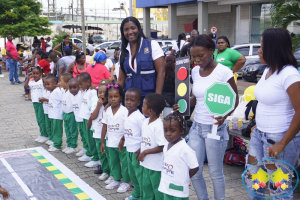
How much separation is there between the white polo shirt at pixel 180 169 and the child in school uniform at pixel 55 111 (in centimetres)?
379

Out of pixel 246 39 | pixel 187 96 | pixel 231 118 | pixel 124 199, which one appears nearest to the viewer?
pixel 187 96

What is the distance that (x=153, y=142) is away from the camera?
13.4 ft

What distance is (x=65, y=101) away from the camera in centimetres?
663

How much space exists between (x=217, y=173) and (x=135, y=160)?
103 centimetres

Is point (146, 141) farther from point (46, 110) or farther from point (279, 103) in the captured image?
point (46, 110)

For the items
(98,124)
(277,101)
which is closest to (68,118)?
(98,124)

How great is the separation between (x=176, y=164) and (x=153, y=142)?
1.82ft

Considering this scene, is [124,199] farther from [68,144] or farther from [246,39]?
[246,39]

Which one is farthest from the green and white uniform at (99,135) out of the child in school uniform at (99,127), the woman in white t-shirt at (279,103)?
the woman in white t-shirt at (279,103)

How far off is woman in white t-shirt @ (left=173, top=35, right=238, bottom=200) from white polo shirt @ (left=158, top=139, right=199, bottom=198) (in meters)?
0.28

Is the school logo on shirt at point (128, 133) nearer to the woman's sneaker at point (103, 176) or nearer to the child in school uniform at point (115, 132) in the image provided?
the child in school uniform at point (115, 132)

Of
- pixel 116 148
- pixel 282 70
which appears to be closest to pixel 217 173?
pixel 282 70

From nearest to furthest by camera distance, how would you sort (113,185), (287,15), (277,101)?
(277,101) → (113,185) → (287,15)

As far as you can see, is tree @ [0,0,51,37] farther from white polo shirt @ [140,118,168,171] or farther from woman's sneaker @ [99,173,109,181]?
white polo shirt @ [140,118,168,171]
